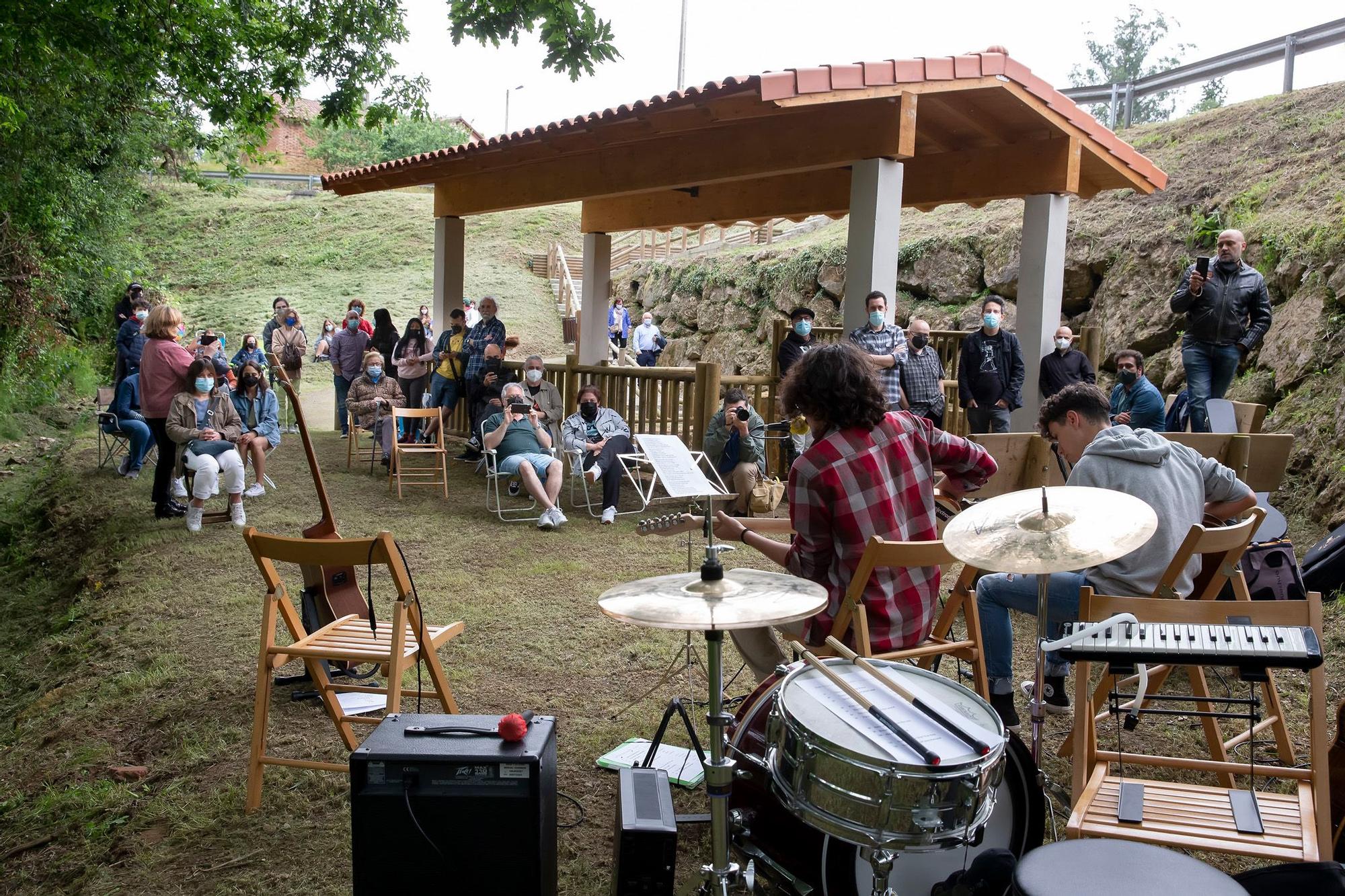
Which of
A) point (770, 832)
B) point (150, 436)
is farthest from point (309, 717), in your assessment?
point (150, 436)

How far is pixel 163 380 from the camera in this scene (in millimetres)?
8375

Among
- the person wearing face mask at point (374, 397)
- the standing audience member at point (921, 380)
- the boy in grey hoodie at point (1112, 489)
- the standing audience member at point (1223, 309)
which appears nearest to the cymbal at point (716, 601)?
the boy in grey hoodie at point (1112, 489)

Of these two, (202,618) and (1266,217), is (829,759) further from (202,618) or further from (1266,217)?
(1266,217)

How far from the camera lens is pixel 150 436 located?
10.9 m

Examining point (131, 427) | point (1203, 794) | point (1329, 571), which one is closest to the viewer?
point (1203, 794)

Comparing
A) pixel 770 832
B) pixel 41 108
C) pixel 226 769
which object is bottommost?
pixel 226 769

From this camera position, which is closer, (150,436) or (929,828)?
(929,828)

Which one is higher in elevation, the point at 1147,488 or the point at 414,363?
the point at 414,363

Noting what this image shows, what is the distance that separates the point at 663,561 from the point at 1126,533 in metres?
4.90

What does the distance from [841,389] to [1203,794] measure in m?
1.61

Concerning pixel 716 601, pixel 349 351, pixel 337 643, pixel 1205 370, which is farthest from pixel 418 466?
pixel 716 601

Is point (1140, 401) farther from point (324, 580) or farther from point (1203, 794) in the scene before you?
point (324, 580)

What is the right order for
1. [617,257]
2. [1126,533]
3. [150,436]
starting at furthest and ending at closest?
[617,257] → [150,436] → [1126,533]

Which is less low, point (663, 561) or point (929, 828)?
point (929, 828)
